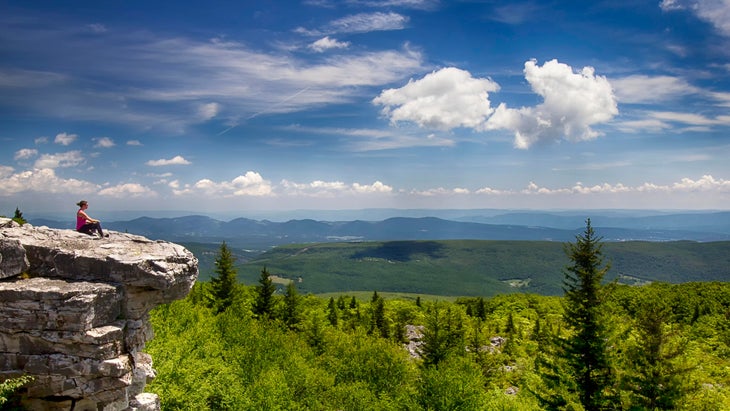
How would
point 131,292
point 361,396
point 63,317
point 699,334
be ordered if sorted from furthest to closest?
1. point 699,334
2. point 361,396
3. point 131,292
4. point 63,317

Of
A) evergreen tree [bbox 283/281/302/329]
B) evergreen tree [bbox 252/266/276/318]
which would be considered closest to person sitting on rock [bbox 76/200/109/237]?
evergreen tree [bbox 252/266/276/318]

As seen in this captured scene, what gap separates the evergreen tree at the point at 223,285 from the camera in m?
Result: 61.5

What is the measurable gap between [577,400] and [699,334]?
55.1 metres

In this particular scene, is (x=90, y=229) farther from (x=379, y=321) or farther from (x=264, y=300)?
(x=379, y=321)

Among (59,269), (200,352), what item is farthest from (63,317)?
(200,352)

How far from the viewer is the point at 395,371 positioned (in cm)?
5134

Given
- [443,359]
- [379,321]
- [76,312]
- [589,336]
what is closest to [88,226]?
[76,312]

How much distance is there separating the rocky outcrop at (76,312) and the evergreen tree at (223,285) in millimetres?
43783

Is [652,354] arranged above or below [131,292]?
below

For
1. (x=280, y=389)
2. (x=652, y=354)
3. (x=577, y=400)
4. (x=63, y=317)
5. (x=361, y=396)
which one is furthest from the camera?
(x=361, y=396)

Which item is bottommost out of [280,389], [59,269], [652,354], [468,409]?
[468,409]

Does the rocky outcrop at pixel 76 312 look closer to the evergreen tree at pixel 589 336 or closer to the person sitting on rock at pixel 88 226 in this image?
the person sitting on rock at pixel 88 226

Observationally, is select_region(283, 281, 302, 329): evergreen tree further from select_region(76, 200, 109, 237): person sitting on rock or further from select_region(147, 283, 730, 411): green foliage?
select_region(76, 200, 109, 237): person sitting on rock

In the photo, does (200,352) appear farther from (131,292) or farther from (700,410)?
(700,410)
